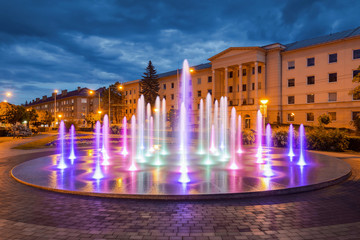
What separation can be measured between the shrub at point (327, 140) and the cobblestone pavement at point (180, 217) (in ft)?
39.4

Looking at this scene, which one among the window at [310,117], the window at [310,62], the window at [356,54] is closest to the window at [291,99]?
the window at [310,117]

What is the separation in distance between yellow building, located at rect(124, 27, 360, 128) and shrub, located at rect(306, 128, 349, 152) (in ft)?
65.9

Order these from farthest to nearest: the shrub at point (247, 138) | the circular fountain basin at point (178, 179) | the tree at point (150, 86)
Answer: the tree at point (150, 86) < the shrub at point (247, 138) < the circular fountain basin at point (178, 179)

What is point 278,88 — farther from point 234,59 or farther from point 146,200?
point 146,200

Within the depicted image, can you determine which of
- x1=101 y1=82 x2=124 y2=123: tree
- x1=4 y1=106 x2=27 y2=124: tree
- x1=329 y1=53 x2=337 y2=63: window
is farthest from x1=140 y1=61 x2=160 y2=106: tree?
x1=329 y1=53 x2=337 y2=63: window

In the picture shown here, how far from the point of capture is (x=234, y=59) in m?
44.3

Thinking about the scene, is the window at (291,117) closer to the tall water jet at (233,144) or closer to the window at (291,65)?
the window at (291,65)

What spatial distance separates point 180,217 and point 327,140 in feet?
53.2

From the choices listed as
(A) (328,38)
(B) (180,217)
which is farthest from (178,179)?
(A) (328,38)

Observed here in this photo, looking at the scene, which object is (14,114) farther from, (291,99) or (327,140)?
(291,99)

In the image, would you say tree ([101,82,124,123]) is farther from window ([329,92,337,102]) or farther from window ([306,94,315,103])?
window ([329,92,337,102])

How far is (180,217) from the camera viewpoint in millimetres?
4992

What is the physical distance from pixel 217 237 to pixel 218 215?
102 centimetres

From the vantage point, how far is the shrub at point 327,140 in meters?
16.6
